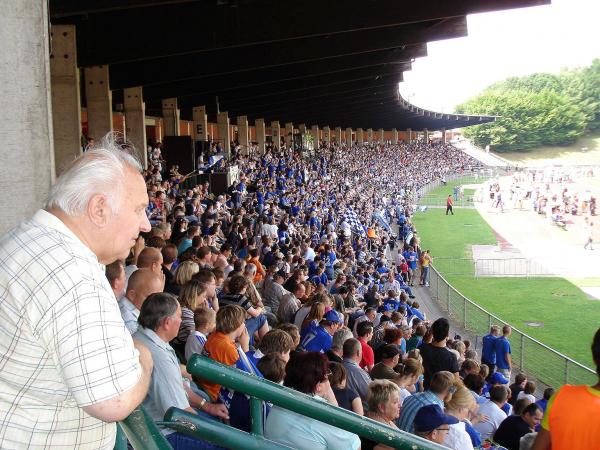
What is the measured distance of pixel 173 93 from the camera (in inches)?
1040

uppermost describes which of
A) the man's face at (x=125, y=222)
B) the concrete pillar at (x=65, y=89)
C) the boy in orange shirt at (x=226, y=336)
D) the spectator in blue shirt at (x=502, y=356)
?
the concrete pillar at (x=65, y=89)

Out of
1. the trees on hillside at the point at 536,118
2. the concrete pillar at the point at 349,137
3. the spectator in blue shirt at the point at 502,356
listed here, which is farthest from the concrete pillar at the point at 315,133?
the trees on hillside at the point at 536,118

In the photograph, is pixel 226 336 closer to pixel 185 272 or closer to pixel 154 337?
pixel 154 337

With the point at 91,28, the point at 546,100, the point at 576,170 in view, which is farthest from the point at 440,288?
the point at 546,100

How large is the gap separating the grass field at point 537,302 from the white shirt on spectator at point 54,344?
1819 cm

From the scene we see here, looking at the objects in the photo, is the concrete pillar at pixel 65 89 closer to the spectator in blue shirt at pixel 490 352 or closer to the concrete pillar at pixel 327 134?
the spectator in blue shirt at pixel 490 352

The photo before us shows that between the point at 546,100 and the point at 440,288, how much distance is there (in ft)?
349

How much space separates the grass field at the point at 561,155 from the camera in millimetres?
117125

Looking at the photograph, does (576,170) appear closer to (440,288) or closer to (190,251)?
(440,288)

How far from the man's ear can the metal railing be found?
329 inches

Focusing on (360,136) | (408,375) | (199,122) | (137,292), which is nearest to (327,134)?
(360,136)

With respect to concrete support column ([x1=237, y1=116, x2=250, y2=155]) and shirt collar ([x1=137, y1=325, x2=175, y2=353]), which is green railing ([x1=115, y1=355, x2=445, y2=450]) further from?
concrete support column ([x1=237, y1=116, x2=250, y2=155])

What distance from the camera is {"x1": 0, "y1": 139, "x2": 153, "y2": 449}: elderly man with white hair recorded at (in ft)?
5.87

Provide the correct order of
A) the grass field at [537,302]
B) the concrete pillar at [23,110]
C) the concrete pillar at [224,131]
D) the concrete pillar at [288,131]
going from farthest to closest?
1. the concrete pillar at [288,131]
2. the concrete pillar at [224,131]
3. the grass field at [537,302]
4. the concrete pillar at [23,110]
